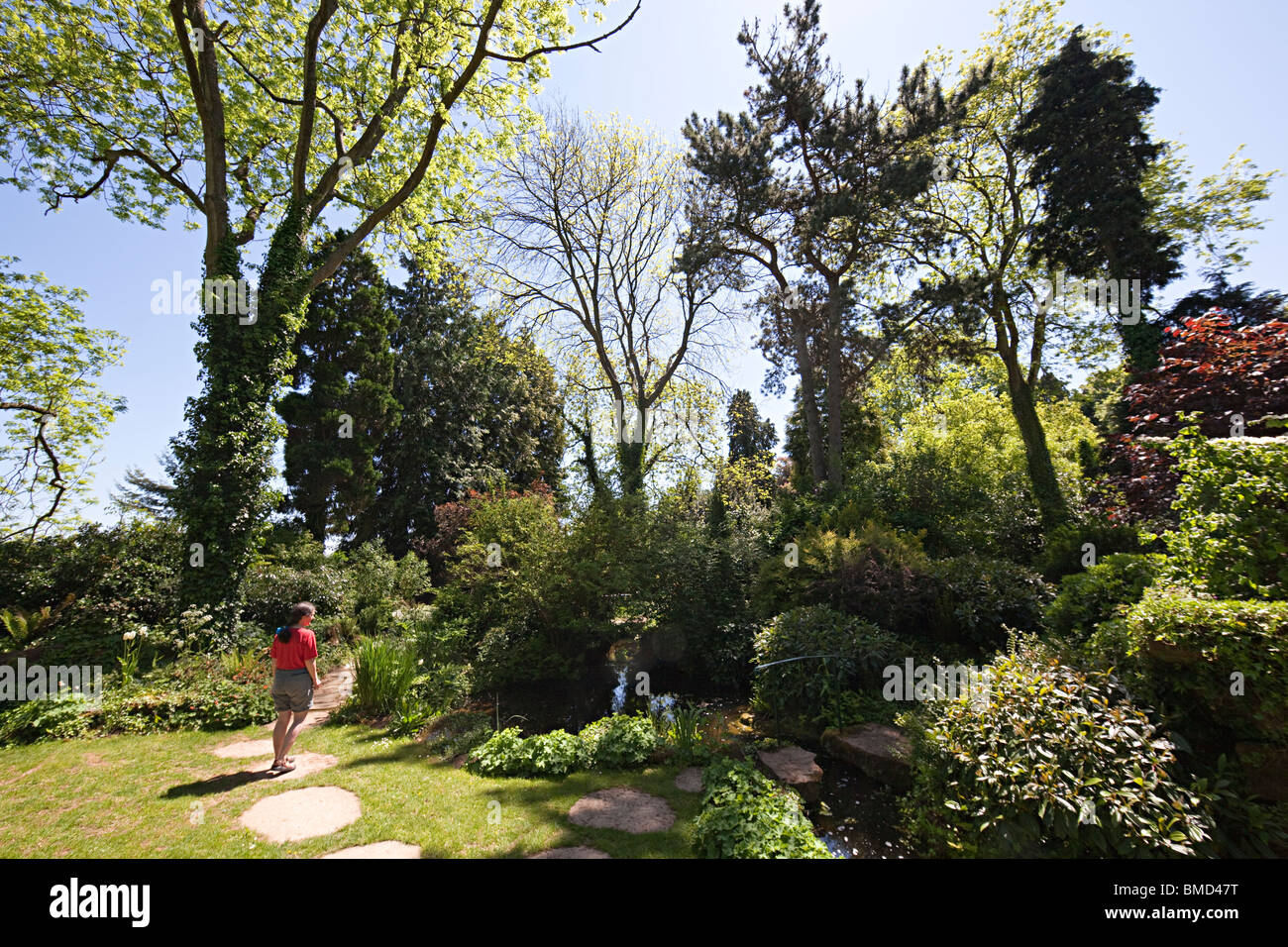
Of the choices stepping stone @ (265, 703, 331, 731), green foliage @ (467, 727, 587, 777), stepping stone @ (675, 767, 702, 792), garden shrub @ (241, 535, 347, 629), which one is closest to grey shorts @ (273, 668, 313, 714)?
stepping stone @ (265, 703, 331, 731)

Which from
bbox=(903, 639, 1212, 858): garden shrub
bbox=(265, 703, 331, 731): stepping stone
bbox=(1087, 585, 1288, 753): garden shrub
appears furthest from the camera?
bbox=(265, 703, 331, 731): stepping stone

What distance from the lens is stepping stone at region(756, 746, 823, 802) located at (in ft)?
14.6

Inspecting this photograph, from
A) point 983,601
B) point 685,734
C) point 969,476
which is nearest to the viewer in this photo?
point 685,734

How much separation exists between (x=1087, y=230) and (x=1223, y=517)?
1224cm

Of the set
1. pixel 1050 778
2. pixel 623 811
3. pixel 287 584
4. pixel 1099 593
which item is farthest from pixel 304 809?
pixel 287 584

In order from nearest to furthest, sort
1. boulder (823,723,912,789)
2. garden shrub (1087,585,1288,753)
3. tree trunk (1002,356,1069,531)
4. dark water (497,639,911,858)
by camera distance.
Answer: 1. garden shrub (1087,585,1288,753)
2. dark water (497,639,911,858)
3. boulder (823,723,912,789)
4. tree trunk (1002,356,1069,531)

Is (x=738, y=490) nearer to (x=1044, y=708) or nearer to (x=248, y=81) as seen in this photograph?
(x=1044, y=708)

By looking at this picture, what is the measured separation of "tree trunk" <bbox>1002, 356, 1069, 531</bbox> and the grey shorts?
12.8 m

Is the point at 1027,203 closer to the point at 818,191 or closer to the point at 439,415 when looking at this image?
the point at 818,191

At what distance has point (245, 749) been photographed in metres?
5.51

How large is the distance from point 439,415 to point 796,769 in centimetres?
2059

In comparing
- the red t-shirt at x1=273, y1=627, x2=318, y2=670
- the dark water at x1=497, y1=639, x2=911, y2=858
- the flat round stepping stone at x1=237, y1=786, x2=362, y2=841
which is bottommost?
the dark water at x1=497, y1=639, x2=911, y2=858

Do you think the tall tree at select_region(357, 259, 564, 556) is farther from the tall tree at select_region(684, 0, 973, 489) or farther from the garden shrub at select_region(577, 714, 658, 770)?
the garden shrub at select_region(577, 714, 658, 770)

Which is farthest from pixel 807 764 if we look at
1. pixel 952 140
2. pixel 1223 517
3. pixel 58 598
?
pixel 952 140
